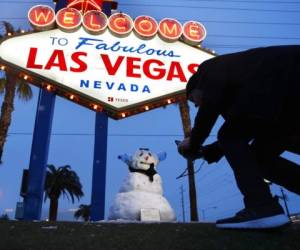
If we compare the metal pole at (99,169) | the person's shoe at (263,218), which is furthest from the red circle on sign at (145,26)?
the person's shoe at (263,218)

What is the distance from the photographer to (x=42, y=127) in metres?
9.02

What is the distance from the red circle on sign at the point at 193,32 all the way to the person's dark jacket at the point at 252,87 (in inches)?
339

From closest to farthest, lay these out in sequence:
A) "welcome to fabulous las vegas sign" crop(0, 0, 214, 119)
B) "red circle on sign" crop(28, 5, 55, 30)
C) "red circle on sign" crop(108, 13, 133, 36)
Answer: "welcome to fabulous las vegas sign" crop(0, 0, 214, 119), "red circle on sign" crop(28, 5, 55, 30), "red circle on sign" crop(108, 13, 133, 36)

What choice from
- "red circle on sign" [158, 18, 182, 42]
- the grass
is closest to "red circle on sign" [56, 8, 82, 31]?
"red circle on sign" [158, 18, 182, 42]

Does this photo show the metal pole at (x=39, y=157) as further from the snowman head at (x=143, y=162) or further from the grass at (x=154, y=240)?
the grass at (x=154, y=240)

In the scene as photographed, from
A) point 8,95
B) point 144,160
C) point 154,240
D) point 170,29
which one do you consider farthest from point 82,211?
point 154,240

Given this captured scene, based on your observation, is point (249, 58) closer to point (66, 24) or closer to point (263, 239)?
point (263, 239)

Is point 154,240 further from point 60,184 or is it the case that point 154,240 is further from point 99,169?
point 60,184

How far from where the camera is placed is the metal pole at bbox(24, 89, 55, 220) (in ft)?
27.0

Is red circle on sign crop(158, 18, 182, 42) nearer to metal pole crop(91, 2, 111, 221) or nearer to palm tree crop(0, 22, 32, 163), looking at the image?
metal pole crop(91, 2, 111, 221)

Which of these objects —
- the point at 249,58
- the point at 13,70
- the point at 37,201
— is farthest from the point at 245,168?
the point at 13,70

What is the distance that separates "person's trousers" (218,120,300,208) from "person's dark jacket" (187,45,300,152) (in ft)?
0.34

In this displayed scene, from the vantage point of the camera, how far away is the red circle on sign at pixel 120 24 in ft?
34.6

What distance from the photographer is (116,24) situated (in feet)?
35.0
